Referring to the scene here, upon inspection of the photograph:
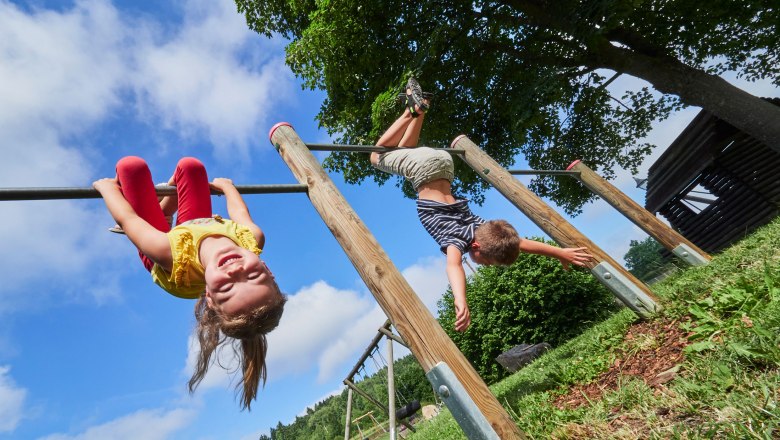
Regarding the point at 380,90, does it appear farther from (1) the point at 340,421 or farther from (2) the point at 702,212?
(1) the point at 340,421

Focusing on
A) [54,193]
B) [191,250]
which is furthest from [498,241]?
[54,193]

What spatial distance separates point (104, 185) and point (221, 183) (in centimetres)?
74

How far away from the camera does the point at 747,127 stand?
7.53 metres

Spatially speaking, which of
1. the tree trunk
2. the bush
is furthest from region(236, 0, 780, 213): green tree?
the bush

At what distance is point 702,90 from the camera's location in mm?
7914

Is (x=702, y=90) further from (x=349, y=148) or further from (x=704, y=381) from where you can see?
(x=704, y=381)

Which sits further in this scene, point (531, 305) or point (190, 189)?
point (531, 305)

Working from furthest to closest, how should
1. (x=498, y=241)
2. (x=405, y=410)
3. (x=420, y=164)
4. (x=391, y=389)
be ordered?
(x=405, y=410)
(x=391, y=389)
(x=420, y=164)
(x=498, y=241)

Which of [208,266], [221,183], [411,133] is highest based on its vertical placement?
[411,133]

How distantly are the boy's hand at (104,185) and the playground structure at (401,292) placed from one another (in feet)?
0.14

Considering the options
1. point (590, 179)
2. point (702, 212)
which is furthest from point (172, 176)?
point (702, 212)

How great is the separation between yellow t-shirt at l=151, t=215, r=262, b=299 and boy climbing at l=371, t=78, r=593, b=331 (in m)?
1.61

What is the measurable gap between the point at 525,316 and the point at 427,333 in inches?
408

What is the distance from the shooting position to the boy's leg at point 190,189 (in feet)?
9.29
